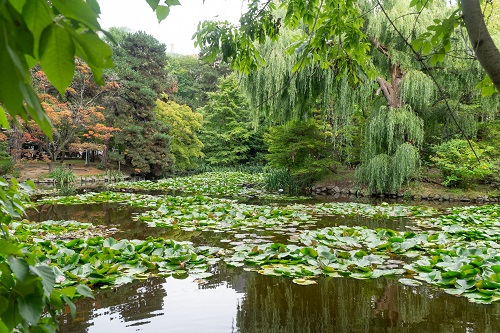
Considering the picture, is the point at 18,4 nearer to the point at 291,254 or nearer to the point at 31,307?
the point at 31,307

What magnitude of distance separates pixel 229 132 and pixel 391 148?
1403 cm

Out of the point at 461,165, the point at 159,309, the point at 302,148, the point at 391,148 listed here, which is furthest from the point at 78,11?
the point at 461,165

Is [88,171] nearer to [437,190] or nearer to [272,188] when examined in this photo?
[272,188]

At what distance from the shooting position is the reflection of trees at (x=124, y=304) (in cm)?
187

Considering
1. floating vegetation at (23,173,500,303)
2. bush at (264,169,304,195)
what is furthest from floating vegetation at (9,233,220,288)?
bush at (264,169,304,195)

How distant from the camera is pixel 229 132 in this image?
858 inches

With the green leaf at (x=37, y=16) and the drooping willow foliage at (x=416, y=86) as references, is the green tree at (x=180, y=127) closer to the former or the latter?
the drooping willow foliage at (x=416, y=86)

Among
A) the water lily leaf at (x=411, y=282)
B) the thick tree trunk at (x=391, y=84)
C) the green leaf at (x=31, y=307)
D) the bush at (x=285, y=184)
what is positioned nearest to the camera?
the green leaf at (x=31, y=307)

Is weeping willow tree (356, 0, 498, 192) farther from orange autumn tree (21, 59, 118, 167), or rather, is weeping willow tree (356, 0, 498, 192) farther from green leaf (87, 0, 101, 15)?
orange autumn tree (21, 59, 118, 167)

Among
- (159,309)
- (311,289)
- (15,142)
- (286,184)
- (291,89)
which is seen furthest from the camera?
(15,142)

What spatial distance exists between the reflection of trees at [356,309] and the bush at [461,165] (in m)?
8.41

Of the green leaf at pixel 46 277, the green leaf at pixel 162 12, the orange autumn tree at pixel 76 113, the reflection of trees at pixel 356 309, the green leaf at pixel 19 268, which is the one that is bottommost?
the reflection of trees at pixel 356 309

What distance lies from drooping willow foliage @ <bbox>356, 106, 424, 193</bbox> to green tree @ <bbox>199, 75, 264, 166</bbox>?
12.8m

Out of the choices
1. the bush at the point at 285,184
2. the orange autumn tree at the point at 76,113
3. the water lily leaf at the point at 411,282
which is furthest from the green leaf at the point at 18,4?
the orange autumn tree at the point at 76,113
